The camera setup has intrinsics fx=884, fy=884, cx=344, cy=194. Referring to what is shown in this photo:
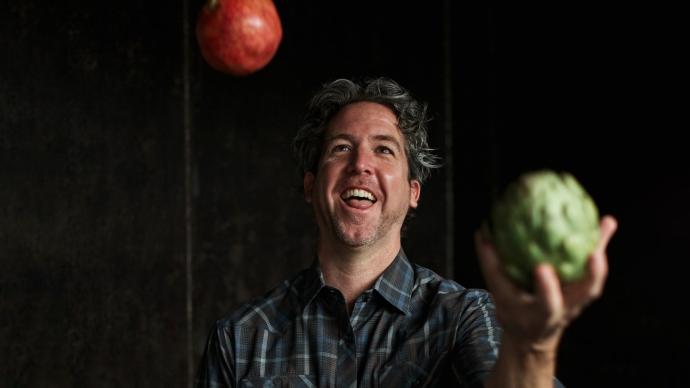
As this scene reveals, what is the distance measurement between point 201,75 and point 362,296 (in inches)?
77.7

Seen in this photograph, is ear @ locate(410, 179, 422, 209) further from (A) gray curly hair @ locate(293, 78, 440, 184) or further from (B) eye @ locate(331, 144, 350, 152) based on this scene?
(B) eye @ locate(331, 144, 350, 152)

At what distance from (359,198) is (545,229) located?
887 millimetres

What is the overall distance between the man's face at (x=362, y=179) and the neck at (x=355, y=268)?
3cm

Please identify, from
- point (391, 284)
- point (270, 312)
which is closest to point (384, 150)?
point (391, 284)

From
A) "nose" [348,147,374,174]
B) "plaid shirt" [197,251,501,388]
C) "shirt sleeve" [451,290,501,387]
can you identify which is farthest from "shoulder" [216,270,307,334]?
"shirt sleeve" [451,290,501,387]

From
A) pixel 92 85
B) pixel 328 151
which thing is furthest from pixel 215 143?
pixel 328 151

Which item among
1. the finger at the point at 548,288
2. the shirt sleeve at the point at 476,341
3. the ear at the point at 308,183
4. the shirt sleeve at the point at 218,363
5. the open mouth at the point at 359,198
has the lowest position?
the shirt sleeve at the point at 218,363

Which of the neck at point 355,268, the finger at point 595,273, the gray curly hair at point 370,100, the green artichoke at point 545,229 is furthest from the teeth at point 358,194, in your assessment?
the finger at point 595,273

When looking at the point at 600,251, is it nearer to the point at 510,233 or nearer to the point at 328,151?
the point at 510,233

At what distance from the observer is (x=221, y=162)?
3.82 m

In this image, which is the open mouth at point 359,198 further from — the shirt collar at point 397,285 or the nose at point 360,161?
the shirt collar at point 397,285

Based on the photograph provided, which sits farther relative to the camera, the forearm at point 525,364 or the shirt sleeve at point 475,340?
the shirt sleeve at point 475,340

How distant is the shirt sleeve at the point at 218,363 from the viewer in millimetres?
2014

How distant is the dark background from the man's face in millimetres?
1437
